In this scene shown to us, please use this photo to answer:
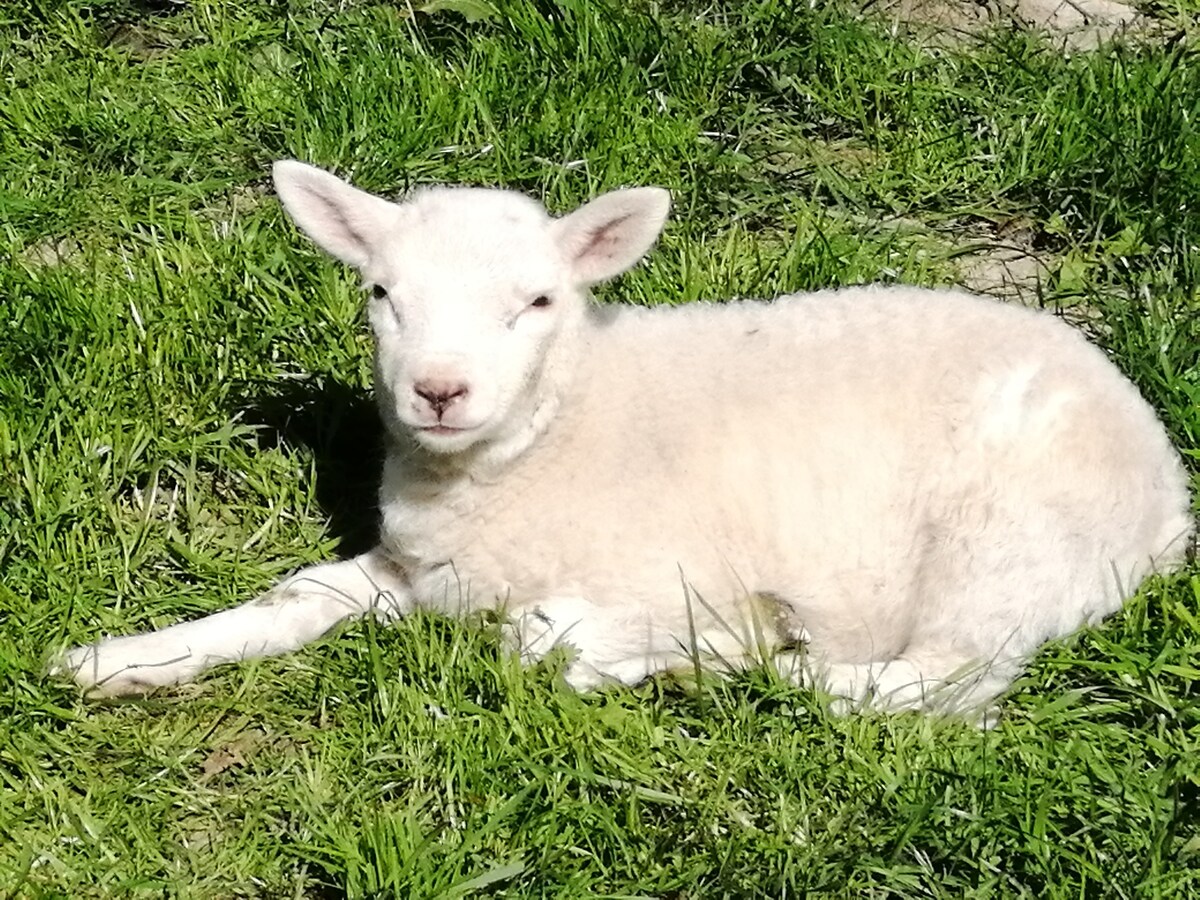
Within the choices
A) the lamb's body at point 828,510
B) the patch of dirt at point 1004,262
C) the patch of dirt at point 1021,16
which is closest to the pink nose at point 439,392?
the lamb's body at point 828,510

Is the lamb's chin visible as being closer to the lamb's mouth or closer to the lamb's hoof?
the lamb's mouth

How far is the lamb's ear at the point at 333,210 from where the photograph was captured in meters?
4.01

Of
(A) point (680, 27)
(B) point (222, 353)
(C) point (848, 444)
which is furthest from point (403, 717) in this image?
(A) point (680, 27)

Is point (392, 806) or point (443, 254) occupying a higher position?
point (443, 254)

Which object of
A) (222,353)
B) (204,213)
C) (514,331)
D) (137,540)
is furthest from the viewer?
(204,213)

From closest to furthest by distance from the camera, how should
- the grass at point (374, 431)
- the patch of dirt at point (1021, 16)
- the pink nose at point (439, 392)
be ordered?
the grass at point (374, 431), the pink nose at point (439, 392), the patch of dirt at point (1021, 16)

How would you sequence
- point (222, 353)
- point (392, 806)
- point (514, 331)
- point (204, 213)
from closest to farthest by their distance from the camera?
1. point (392, 806)
2. point (514, 331)
3. point (222, 353)
4. point (204, 213)

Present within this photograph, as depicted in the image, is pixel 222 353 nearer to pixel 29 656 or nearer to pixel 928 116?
pixel 29 656

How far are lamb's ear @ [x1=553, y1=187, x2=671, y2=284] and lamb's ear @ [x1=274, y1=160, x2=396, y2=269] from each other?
48 cm

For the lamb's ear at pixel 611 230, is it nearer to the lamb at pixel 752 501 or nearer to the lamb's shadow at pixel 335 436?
the lamb at pixel 752 501

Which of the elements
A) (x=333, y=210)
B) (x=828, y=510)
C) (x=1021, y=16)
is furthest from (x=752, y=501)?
(x=1021, y=16)

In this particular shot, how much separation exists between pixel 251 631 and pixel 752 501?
4.60ft

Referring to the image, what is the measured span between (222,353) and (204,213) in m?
0.97

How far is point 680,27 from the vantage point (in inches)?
245
